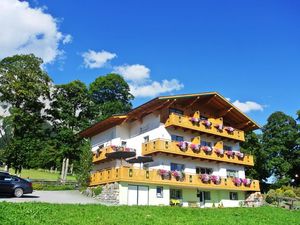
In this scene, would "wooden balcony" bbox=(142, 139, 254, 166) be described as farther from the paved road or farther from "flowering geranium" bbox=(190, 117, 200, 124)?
the paved road

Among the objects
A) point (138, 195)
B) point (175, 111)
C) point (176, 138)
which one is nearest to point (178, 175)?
point (138, 195)

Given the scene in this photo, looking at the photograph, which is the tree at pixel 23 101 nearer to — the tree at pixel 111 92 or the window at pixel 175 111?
the tree at pixel 111 92

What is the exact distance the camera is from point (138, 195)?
32.8 metres

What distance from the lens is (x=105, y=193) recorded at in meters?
33.5

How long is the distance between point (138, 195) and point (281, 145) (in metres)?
34.5

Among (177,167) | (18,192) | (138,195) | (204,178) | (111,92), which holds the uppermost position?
(111,92)

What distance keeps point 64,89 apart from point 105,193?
2368 cm

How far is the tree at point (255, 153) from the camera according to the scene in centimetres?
5459

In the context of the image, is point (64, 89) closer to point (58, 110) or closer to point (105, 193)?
point (58, 110)

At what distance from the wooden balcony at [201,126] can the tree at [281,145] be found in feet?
55.3

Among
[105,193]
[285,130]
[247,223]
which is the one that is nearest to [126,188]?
[105,193]

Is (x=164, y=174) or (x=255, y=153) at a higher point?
(x=255, y=153)

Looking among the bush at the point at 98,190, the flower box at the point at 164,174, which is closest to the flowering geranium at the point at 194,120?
the flower box at the point at 164,174

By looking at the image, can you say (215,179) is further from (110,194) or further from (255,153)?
(255,153)
